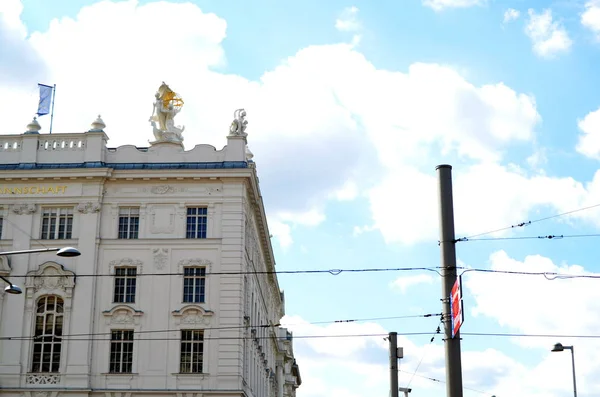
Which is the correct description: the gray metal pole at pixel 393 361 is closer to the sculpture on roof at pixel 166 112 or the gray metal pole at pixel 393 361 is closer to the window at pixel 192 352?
the window at pixel 192 352

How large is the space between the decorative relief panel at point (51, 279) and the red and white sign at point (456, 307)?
34.9 m

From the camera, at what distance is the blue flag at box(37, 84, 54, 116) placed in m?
55.1

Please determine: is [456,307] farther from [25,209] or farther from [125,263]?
[25,209]

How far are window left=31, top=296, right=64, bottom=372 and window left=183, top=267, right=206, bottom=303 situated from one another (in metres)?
6.99

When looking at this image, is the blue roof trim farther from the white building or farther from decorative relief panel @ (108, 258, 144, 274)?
decorative relief panel @ (108, 258, 144, 274)

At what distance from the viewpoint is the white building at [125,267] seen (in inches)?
1917

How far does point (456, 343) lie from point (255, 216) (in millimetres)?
40151

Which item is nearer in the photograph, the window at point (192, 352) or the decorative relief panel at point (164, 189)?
the window at point (192, 352)

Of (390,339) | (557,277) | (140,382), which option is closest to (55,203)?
(140,382)

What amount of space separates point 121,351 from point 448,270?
32975 millimetres

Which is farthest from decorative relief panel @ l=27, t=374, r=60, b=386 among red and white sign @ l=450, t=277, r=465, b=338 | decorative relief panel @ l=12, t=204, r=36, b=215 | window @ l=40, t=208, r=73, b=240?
red and white sign @ l=450, t=277, r=465, b=338

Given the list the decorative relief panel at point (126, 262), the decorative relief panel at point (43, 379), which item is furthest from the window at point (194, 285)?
the decorative relief panel at point (43, 379)

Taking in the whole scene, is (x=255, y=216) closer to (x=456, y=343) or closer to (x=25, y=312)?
(x=25, y=312)

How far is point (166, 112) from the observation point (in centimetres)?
5369
